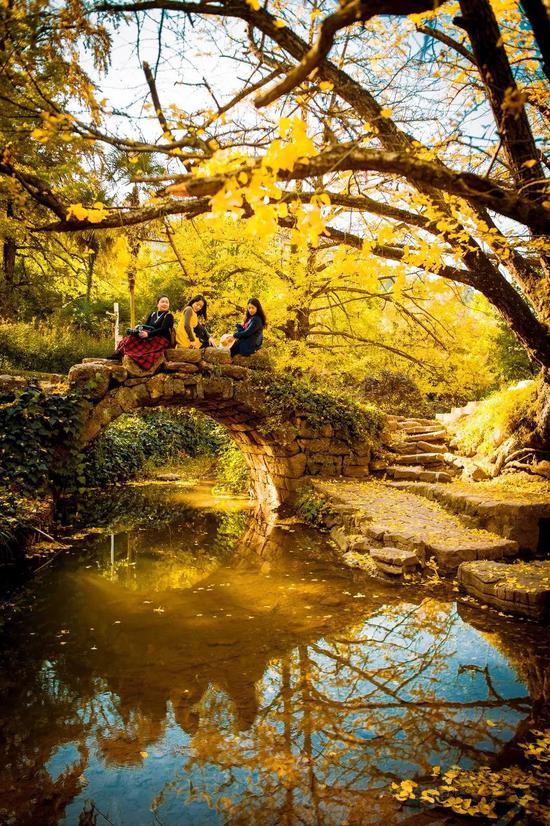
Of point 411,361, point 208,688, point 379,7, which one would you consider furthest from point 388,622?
point 411,361

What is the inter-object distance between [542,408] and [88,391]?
6.22 meters

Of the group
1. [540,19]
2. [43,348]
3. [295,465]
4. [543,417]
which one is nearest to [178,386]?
[295,465]

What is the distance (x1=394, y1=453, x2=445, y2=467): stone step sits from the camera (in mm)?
8609

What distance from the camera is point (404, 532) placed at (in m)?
5.27

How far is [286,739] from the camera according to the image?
2518 millimetres

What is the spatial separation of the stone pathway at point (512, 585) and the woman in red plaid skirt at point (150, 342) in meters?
5.13

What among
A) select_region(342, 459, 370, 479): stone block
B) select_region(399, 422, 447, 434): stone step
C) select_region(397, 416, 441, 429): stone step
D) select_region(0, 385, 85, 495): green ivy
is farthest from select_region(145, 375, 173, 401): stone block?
select_region(397, 416, 441, 429): stone step

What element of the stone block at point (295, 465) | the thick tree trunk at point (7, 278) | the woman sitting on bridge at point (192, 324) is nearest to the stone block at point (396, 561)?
the stone block at point (295, 465)

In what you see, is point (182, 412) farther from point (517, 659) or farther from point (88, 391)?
point (517, 659)

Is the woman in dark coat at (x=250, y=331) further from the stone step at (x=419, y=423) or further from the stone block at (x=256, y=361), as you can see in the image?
the stone step at (x=419, y=423)

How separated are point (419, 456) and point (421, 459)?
6 centimetres

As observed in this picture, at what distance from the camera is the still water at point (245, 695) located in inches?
85.2

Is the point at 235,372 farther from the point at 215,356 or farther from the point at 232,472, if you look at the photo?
the point at 232,472

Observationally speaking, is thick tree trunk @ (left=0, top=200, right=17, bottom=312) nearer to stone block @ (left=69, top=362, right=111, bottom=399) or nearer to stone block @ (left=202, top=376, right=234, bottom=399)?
stone block @ (left=69, top=362, right=111, bottom=399)
